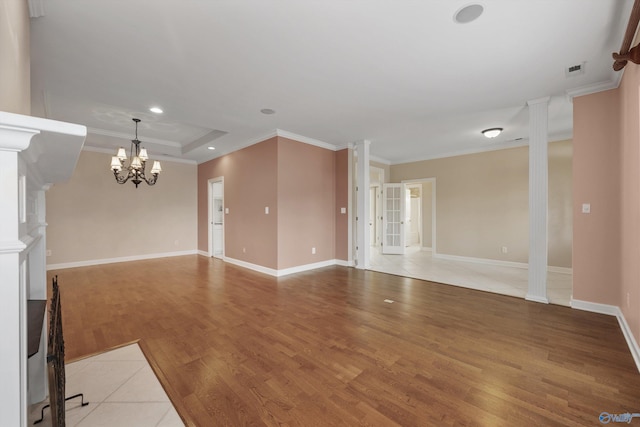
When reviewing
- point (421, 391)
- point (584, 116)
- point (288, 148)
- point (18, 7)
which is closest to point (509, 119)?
point (584, 116)

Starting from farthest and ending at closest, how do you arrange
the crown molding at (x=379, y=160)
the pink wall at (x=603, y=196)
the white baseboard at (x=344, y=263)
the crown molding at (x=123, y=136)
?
the crown molding at (x=379, y=160) → the white baseboard at (x=344, y=263) → the crown molding at (x=123, y=136) → the pink wall at (x=603, y=196)

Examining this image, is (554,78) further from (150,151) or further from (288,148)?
(150,151)

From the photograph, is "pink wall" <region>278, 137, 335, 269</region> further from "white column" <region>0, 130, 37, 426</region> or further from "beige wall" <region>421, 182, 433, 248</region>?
"white column" <region>0, 130, 37, 426</region>

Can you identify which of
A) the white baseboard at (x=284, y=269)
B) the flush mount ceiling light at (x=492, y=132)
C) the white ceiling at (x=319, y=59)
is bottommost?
the white baseboard at (x=284, y=269)

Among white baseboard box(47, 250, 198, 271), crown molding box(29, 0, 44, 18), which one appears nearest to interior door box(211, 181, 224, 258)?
white baseboard box(47, 250, 198, 271)

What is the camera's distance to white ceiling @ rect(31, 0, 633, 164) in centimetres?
198

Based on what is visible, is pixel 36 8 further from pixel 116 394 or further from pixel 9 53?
pixel 116 394

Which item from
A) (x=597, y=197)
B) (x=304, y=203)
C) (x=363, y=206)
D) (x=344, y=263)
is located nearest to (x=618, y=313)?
(x=597, y=197)

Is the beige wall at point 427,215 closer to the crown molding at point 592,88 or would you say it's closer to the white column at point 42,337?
the crown molding at point 592,88

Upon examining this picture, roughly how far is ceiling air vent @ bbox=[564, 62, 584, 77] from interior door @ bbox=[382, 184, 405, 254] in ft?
14.9

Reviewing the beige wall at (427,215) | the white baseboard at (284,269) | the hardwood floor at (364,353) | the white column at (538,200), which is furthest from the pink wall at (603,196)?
the beige wall at (427,215)

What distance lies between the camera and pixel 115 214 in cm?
606

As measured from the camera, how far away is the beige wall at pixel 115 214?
17.8ft

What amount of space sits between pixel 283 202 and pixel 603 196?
4.29 metres
